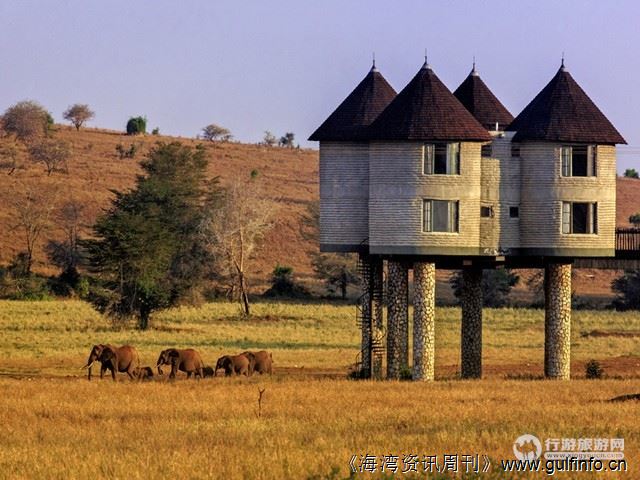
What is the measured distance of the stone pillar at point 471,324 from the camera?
161 ft

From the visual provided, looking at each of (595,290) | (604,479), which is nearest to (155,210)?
(595,290)

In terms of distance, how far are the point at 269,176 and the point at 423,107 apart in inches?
4556

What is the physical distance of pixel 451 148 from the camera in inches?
1759

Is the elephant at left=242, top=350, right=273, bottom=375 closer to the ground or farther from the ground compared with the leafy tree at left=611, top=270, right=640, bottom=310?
closer to the ground

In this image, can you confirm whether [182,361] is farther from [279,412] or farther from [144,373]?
[279,412]

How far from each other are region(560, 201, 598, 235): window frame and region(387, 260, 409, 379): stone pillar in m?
5.90

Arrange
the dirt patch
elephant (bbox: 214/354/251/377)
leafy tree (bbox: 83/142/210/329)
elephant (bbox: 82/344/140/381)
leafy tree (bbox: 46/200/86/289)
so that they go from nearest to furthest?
elephant (bbox: 82/344/140/381) → elephant (bbox: 214/354/251/377) → the dirt patch → leafy tree (bbox: 83/142/210/329) → leafy tree (bbox: 46/200/86/289)

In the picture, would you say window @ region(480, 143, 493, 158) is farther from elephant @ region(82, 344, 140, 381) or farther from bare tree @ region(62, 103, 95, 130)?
bare tree @ region(62, 103, 95, 130)

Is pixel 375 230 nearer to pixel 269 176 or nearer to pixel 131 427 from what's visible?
pixel 131 427

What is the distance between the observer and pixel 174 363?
44219 mm

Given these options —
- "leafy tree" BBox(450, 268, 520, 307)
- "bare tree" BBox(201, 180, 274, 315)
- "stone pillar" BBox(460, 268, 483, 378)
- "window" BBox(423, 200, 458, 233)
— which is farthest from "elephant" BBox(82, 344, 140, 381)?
"leafy tree" BBox(450, 268, 520, 307)

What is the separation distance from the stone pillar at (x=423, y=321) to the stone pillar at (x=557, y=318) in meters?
4.58

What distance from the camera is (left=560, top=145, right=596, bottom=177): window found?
45.8 meters

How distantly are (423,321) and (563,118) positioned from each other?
879cm
